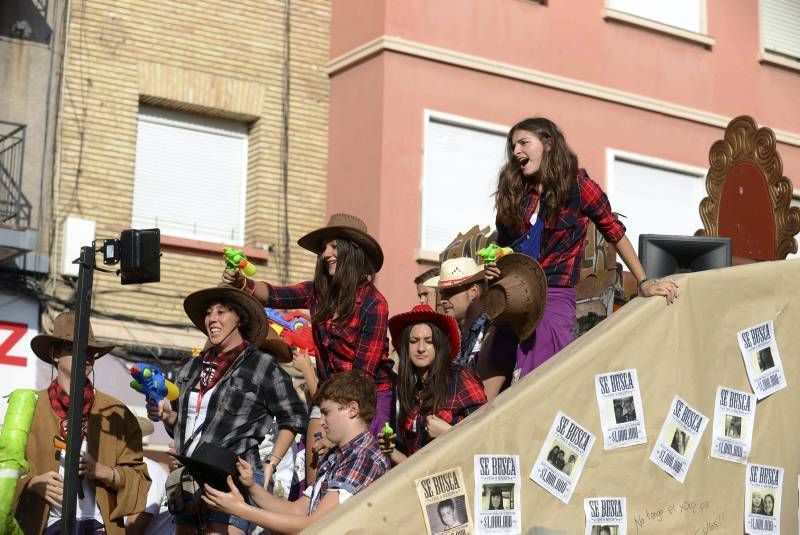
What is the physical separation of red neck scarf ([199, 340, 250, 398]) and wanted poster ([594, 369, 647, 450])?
1.92m

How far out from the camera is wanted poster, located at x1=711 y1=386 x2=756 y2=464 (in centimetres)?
820

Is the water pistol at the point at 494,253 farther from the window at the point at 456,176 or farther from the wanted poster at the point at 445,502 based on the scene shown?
the window at the point at 456,176

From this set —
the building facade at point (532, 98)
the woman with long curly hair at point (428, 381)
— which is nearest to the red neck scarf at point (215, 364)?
the woman with long curly hair at point (428, 381)

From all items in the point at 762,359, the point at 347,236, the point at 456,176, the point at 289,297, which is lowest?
the point at 762,359

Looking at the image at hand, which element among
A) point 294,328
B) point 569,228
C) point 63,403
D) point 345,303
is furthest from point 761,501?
point 294,328

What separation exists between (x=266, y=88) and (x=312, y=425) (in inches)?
392

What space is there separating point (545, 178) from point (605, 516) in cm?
193

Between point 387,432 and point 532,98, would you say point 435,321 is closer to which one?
point 387,432

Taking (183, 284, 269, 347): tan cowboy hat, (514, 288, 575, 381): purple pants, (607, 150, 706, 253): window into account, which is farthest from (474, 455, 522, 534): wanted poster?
(607, 150, 706, 253): window

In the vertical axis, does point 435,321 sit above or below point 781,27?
below

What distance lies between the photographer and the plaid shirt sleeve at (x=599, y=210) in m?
8.62

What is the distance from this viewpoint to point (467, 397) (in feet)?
26.8

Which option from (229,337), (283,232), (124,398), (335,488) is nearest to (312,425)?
(229,337)

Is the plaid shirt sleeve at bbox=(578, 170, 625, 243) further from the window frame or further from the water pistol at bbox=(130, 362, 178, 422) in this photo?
the window frame
